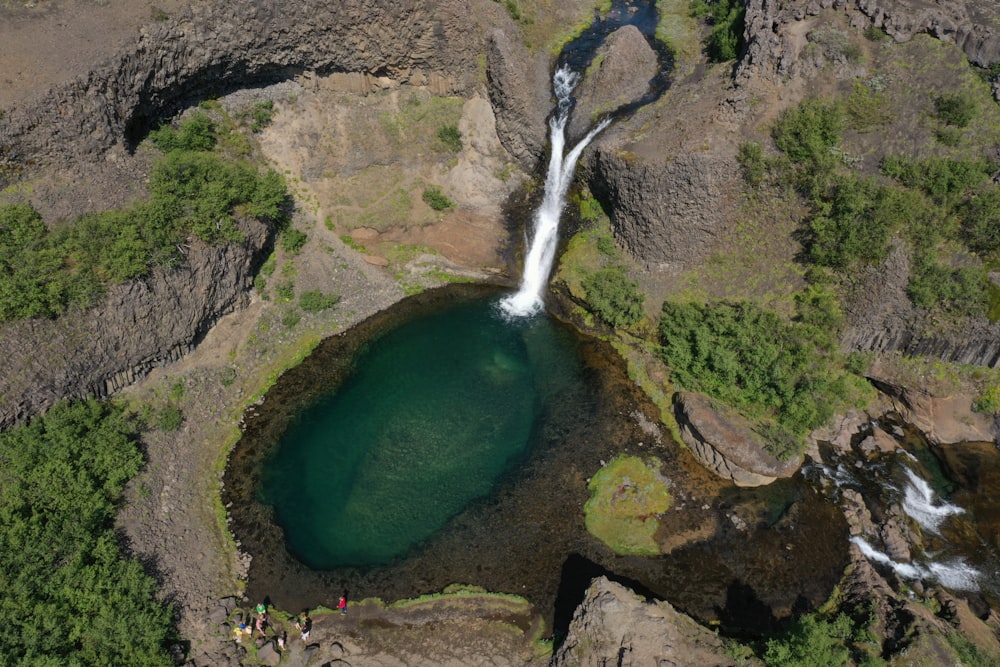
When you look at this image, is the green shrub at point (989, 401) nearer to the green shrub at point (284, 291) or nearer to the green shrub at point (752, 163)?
the green shrub at point (752, 163)

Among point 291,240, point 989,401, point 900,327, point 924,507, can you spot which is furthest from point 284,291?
point 989,401

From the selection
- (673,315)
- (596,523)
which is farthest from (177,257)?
(673,315)

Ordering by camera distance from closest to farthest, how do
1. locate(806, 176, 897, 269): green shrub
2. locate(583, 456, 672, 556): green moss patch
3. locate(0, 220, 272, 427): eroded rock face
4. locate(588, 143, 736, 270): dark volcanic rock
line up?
locate(0, 220, 272, 427): eroded rock face → locate(583, 456, 672, 556): green moss patch → locate(806, 176, 897, 269): green shrub → locate(588, 143, 736, 270): dark volcanic rock

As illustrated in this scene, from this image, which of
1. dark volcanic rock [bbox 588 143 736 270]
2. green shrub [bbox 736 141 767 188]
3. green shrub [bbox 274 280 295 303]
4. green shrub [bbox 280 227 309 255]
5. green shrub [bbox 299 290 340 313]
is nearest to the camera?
green shrub [bbox 736 141 767 188]

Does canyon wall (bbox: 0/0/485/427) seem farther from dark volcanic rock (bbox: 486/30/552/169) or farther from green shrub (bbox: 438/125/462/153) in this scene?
green shrub (bbox: 438/125/462/153)

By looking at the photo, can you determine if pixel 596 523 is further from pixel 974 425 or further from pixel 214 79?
pixel 214 79

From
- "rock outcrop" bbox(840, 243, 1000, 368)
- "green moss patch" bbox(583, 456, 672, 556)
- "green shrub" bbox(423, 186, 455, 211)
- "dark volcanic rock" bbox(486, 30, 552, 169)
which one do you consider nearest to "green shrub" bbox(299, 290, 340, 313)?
"green shrub" bbox(423, 186, 455, 211)

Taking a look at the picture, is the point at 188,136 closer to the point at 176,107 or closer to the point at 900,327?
the point at 176,107
